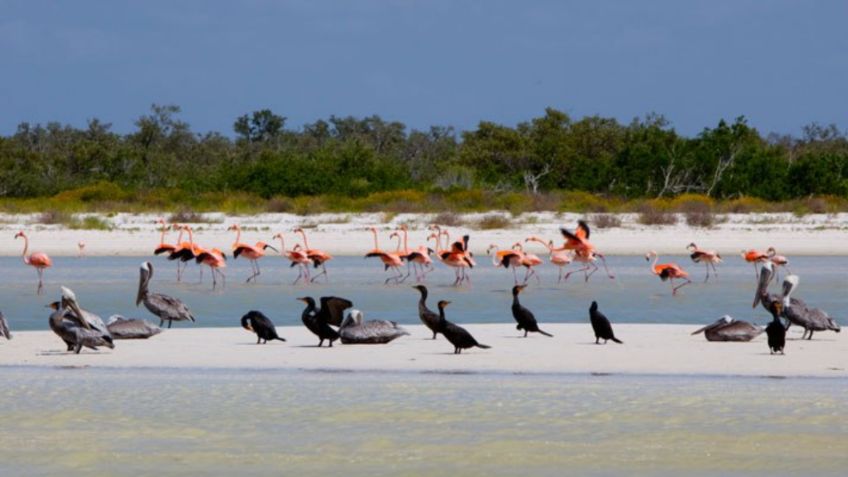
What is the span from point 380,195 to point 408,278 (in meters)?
19.6

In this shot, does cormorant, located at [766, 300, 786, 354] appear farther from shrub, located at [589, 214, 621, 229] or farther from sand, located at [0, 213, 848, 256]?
shrub, located at [589, 214, 621, 229]

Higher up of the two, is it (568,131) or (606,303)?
(568,131)

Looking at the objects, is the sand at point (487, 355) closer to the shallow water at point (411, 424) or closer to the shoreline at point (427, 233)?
the shallow water at point (411, 424)

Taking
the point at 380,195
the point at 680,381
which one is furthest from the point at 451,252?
the point at 380,195

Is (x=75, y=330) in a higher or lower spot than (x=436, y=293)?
higher

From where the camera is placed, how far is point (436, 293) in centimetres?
1936

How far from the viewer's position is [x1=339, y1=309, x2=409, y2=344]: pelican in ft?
40.5

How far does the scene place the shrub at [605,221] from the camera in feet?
112

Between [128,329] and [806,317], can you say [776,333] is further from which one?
[128,329]

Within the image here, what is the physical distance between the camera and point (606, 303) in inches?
693

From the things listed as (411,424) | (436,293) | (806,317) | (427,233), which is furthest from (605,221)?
(411,424)

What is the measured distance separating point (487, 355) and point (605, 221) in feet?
75.2

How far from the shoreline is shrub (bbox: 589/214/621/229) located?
0.69 ft

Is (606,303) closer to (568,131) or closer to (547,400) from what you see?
(547,400)
